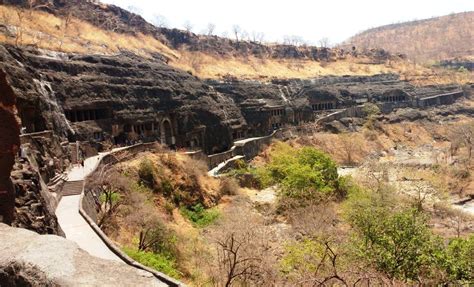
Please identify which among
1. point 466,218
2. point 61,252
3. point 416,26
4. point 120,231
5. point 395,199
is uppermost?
point 416,26

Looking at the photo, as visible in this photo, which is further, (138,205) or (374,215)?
(138,205)

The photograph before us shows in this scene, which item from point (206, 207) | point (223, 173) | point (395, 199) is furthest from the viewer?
point (223, 173)

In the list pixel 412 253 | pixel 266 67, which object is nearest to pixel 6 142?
pixel 412 253

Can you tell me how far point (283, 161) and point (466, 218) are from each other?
16.5 m

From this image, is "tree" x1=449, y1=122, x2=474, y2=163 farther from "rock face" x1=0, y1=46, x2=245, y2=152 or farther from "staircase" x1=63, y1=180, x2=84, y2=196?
"staircase" x1=63, y1=180, x2=84, y2=196

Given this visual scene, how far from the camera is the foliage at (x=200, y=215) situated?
1178 inches

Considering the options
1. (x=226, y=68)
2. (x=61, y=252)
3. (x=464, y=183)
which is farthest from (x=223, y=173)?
(x=226, y=68)

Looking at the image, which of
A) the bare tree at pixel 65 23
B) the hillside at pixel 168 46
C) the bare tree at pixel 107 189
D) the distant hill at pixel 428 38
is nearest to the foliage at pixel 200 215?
the bare tree at pixel 107 189

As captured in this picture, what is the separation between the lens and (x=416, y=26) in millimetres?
178375

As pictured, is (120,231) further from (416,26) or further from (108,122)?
(416,26)

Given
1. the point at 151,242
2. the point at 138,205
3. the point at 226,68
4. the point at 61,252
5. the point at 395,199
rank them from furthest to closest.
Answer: the point at 226,68
the point at 395,199
the point at 138,205
the point at 151,242
the point at 61,252

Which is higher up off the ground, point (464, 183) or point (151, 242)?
point (151, 242)

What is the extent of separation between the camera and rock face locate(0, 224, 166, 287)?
7.58 metres

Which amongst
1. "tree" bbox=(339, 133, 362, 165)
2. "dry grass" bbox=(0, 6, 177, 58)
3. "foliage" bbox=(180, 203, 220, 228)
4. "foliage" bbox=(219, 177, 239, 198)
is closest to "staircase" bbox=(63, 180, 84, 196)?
"foliage" bbox=(180, 203, 220, 228)
